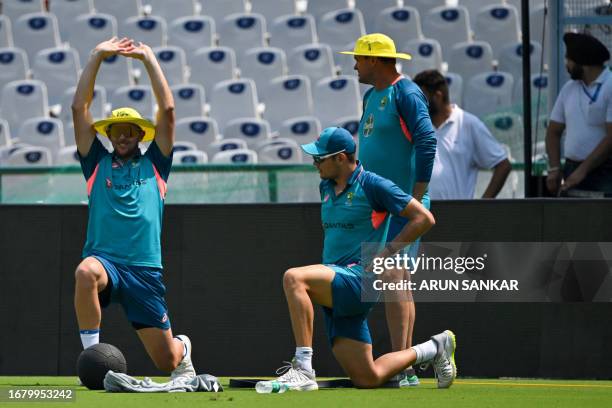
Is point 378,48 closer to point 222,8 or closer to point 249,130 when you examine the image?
point 249,130

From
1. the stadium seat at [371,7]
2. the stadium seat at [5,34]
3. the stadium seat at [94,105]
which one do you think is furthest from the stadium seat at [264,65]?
the stadium seat at [5,34]

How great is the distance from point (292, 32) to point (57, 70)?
312 centimetres

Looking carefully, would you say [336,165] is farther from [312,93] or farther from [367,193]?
[312,93]

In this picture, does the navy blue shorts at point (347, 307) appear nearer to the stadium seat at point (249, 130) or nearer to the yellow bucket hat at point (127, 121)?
the yellow bucket hat at point (127, 121)

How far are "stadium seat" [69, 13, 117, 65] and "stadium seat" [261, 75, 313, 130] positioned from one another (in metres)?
2.66

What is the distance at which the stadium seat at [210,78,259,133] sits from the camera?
1535cm

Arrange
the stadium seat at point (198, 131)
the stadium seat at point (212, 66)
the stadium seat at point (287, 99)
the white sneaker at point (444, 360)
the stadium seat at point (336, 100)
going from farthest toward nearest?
1. the stadium seat at point (212, 66)
2. the stadium seat at point (287, 99)
3. the stadium seat at point (336, 100)
4. the stadium seat at point (198, 131)
5. the white sneaker at point (444, 360)

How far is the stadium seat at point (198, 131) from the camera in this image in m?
14.7

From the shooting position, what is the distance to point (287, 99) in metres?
15.4

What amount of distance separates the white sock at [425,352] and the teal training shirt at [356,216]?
25.1 inches

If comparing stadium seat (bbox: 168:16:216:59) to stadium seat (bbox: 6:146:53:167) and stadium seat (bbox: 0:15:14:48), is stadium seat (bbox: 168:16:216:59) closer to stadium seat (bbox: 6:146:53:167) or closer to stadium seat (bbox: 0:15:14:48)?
stadium seat (bbox: 0:15:14:48)

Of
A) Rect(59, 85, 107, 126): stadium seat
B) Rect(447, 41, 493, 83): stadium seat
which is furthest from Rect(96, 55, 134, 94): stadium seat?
Rect(447, 41, 493, 83): stadium seat

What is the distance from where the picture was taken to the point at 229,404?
623 centimetres

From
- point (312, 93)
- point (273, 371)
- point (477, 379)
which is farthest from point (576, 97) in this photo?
point (312, 93)
